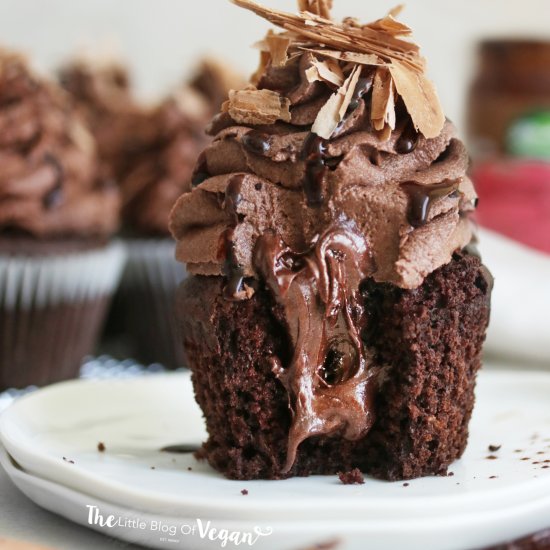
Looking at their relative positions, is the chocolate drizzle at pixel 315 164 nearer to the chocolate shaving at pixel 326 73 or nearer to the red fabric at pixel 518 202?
the chocolate shaving at pixel 326 73

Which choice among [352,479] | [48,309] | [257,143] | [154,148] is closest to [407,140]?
[257,143]

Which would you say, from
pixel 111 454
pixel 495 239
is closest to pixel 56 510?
pixel 111 454

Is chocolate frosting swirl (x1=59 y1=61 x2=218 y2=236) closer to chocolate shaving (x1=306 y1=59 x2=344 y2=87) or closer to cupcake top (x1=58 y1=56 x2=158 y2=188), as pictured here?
cupcake top (x1=58 y1=56 x2=158 y2=188)

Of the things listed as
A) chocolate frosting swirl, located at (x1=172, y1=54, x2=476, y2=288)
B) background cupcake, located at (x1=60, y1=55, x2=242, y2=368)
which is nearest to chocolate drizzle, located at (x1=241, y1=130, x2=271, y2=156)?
chocolate frosting swirl, located at (x1=172, y1=54, x2=476, y2=288)

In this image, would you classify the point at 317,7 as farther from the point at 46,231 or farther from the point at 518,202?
the point at 518,202

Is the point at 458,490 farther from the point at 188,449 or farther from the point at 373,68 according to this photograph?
the point at 373,68

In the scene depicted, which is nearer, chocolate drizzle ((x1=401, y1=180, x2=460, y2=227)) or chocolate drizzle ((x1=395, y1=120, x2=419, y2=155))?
chocolate drizzle ((x1=401, y1=180, x2=460, y2=227))

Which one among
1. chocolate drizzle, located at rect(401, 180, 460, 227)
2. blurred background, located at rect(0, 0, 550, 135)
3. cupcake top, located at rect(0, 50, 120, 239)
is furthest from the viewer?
blurred background, located at rect(0, 0, 550, 135)
